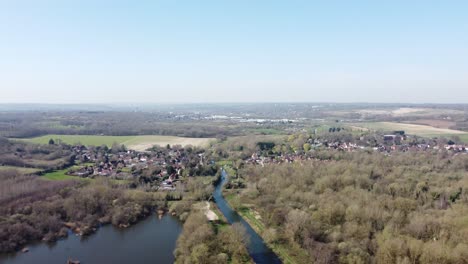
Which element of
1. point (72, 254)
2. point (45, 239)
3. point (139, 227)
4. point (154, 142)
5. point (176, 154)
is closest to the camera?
point (72, 254)

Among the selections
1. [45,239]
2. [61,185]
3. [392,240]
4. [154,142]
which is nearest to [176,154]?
[154,142]

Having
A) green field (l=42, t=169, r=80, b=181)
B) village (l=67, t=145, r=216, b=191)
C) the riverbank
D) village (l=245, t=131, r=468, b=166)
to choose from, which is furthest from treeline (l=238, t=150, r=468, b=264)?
green field (l=42, t=169, r=80, b=181)

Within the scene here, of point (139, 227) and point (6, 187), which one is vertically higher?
point (6, 187)

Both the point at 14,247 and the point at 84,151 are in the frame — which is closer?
the point at 14,247

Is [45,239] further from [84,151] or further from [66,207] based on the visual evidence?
[84,151]

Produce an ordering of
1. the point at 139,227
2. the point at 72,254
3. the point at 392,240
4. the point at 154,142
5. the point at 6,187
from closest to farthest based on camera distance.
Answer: the point at 392,240 → the point at 72,254 → the point at 139,227 → the point at 6,187 → the point at 154,142

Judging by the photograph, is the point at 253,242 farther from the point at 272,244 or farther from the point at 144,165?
the point at 144,165

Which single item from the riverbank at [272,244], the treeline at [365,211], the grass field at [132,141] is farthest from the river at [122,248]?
the grass field at [132,141]
